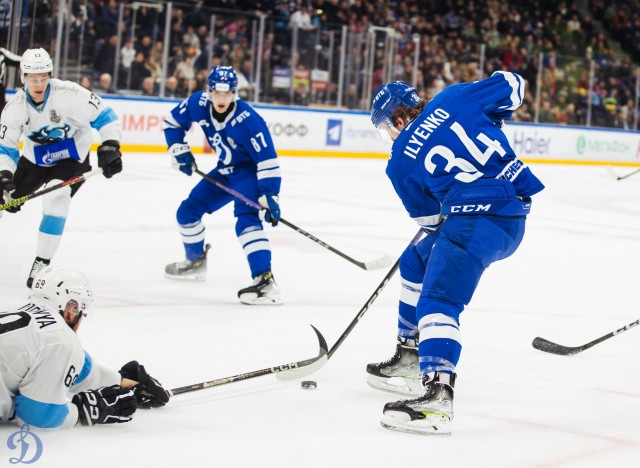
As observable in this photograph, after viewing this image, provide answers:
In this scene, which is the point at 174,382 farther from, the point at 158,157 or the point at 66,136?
the point at 158,157

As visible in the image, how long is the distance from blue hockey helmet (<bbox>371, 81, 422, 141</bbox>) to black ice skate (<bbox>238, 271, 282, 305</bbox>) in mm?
1800

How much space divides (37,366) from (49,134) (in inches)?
100

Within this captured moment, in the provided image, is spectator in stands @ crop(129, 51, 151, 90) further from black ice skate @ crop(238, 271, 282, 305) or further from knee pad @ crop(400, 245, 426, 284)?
knee pad @ crop(400, 245, 426, 284)

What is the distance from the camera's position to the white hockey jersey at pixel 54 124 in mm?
4809

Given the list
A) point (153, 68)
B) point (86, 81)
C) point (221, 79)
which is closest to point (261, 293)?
point (221, 79)

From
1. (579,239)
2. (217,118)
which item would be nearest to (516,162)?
(217,118)

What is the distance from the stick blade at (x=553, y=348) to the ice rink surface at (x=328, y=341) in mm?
38

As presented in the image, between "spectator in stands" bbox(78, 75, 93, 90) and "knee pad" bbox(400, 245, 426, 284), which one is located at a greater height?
"spectator in stands" bbox(78, 75, 93, 90)

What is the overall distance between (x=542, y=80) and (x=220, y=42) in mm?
5804

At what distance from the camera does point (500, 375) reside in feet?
12.1

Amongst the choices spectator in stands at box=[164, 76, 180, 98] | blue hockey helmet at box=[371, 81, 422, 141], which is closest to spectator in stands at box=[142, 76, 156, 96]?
spectator in stands at box=[164, 76, 180, 98]

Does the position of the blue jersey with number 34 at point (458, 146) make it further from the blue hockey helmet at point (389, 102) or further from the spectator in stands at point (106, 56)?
the spectator in stands at point (106, 56)

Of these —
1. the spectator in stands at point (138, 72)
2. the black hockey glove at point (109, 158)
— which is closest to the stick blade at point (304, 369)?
the black hockey glove at point (109, 158)

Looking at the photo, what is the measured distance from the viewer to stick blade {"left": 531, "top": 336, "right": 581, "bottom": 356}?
3.99 metres
